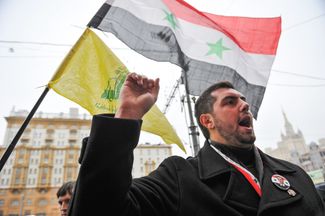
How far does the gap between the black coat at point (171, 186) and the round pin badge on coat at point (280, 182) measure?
3cm

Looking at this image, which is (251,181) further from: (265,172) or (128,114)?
(128,114)

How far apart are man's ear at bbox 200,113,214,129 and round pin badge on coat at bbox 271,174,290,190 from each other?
63 centimetres

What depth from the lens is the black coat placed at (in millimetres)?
769

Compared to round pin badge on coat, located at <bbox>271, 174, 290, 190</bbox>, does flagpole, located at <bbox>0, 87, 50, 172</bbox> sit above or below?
above

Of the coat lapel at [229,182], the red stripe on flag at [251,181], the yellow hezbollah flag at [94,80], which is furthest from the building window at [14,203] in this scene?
the red stripe on flag at [251,181]

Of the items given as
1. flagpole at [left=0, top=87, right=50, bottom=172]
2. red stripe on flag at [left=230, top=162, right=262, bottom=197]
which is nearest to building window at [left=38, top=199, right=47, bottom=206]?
flagpole at [left=0, top=87, right=50, bottom=172]

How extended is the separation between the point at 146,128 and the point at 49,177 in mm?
54746

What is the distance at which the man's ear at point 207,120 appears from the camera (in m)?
1.87

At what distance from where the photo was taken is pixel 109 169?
2.55 feet

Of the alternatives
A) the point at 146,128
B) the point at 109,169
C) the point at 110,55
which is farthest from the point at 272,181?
the point at 110,55

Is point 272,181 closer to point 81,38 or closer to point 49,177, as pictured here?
point 81,38

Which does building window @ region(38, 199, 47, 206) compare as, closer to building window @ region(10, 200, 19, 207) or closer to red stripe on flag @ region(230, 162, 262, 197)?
building window @ region(10, 200, 19, 207)

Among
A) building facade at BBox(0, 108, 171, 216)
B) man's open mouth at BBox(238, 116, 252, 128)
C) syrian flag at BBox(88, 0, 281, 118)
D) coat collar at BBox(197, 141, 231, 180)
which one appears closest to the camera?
coat collar at BBox(197, 141, 231, 180)

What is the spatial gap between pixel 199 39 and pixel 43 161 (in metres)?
55.9
